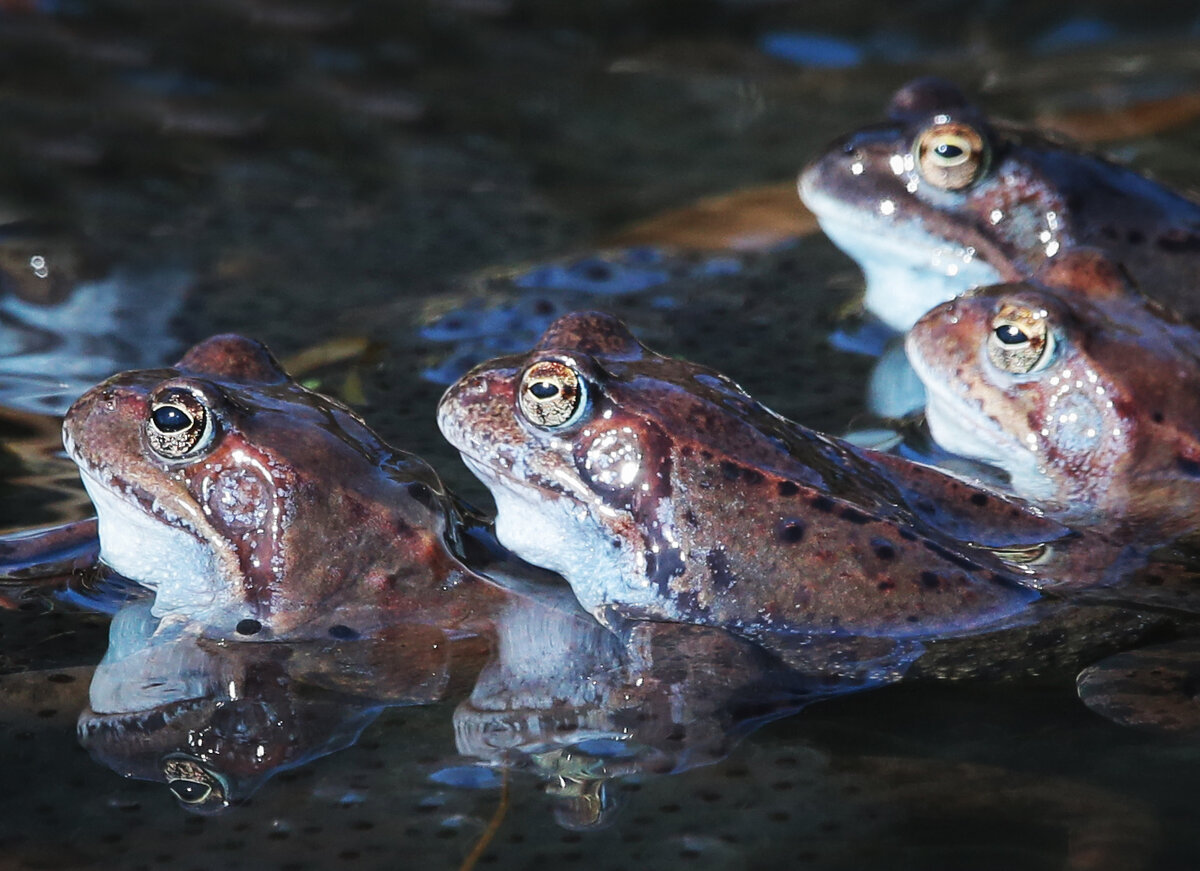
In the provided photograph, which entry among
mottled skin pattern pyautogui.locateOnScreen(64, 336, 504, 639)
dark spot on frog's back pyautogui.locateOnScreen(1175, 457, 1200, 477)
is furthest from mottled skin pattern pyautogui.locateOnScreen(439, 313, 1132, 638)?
dark spot on frog's back pyautogui.locateOnScreen(1175, 457, 1200, 477)

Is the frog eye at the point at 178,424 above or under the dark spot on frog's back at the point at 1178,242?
under

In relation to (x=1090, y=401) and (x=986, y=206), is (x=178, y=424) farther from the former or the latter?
(x=986, y=206)

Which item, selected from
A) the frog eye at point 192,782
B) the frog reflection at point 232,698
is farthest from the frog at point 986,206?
the frog eye at point 192,782

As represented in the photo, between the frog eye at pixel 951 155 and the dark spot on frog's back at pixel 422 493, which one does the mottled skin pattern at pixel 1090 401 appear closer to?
the frog eye at pixel 951 155

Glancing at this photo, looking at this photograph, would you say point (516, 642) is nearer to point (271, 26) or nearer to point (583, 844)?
point (583, 844)

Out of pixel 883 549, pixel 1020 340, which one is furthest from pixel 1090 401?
pixel 883 549

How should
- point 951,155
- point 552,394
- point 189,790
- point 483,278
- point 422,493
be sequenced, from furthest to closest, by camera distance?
point 483,278
point 951,155
point 422,493
point 552,394
point 189,790
